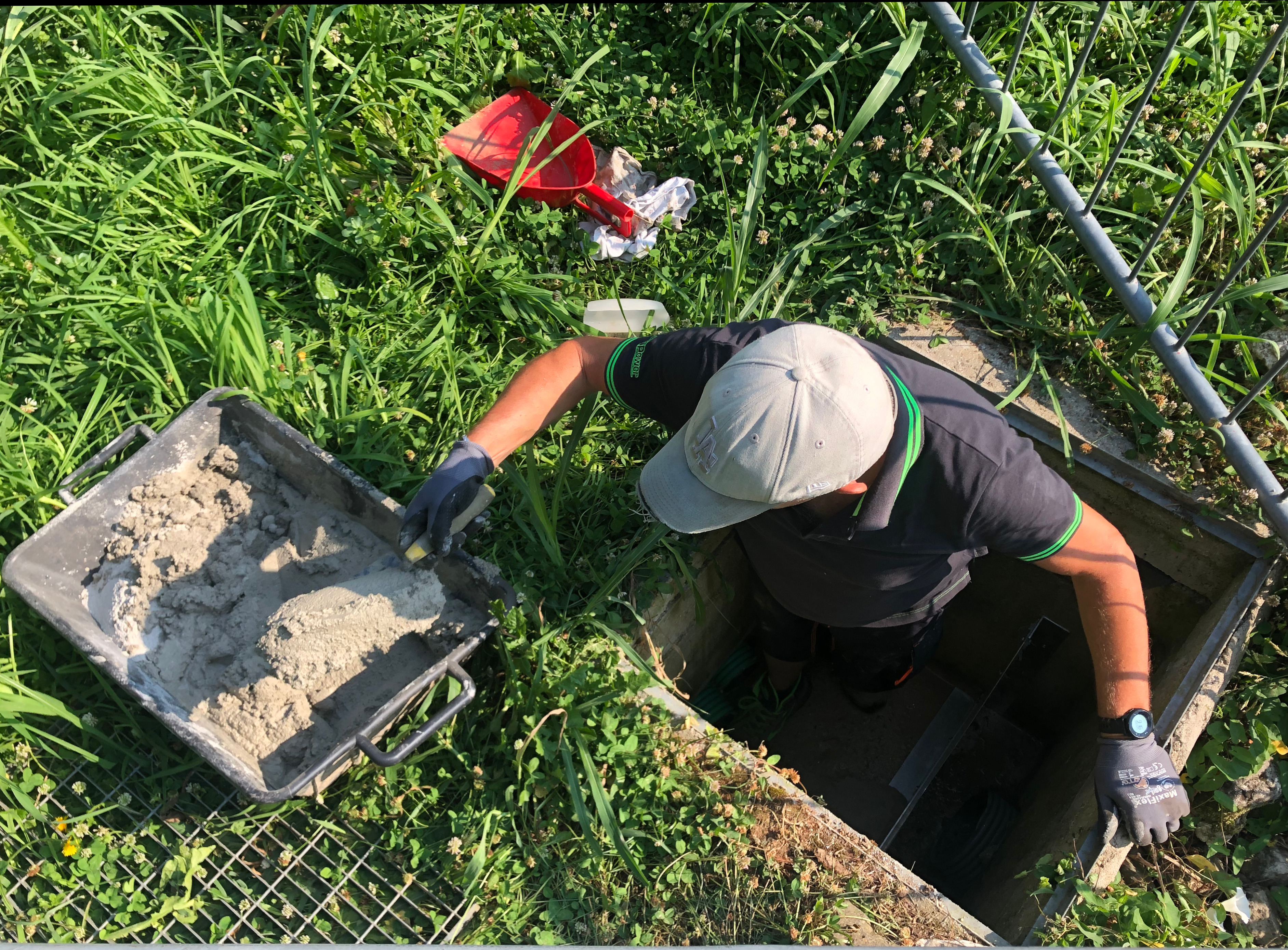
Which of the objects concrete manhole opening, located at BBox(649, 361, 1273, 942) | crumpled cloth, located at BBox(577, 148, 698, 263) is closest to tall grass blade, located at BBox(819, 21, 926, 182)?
crumpled cloth, located at BBox(577, 148, 698, 263)

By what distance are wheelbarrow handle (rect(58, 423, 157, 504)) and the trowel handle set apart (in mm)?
922

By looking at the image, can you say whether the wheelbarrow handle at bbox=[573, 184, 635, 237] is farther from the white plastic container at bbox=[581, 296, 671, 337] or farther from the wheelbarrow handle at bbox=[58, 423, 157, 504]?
the wheelbarrow handle at bbox=[58, 423, 157, 504]

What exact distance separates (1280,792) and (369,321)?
10.1 ft

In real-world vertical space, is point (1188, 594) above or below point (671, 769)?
above

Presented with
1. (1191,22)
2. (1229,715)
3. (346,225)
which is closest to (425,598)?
(346,225)

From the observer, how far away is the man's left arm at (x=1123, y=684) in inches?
81.3

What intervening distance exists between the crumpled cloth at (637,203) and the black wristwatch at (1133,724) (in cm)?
205

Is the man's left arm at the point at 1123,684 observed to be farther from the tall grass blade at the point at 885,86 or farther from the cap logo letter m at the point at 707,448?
the tall grass blade at the point at 885,86

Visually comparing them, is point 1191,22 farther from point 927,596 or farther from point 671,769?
point 671,769

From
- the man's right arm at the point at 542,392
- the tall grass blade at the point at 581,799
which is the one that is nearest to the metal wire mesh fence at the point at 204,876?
the tall grass blade at the point at 581,799

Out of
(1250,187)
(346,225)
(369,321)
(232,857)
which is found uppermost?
(1250,187)

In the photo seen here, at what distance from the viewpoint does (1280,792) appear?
2.30 metres

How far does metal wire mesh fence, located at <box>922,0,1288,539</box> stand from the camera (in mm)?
2258

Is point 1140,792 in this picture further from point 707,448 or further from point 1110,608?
point 707,448
